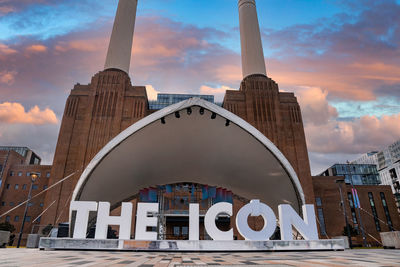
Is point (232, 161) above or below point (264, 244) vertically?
above

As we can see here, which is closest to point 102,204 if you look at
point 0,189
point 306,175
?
point 306,175

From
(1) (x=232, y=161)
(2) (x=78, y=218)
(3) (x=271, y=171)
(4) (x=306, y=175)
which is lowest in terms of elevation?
(2) (x=78, y=218)

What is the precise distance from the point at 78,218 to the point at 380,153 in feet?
384

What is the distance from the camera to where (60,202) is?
36.6 metres

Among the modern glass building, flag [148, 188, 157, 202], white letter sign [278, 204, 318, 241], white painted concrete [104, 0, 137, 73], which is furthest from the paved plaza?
the modern glass building

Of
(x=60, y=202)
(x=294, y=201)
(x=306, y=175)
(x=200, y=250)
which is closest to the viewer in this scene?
(x=200, y=250)

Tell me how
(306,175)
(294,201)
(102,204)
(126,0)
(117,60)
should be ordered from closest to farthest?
(102,204), (294,201), (306,175), (117,60), (126,0)

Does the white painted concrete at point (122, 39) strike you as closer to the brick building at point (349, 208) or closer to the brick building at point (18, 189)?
the brick building at point (18, 189)

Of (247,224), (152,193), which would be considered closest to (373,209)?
(152,193)

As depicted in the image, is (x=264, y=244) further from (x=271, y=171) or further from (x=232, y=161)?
(x=232, y=161)

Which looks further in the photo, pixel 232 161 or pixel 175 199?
pixel 175 199

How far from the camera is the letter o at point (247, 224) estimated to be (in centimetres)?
1188

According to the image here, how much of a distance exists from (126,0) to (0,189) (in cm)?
4638

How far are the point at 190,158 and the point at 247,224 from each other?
9116 millimetres
